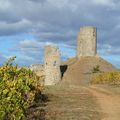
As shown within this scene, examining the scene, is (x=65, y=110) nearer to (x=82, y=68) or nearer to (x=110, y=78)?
(x=110, y=78)

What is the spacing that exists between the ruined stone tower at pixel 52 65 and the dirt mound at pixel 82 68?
4.28ft

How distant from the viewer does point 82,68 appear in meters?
67.0

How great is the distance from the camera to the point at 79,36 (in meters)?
70.9

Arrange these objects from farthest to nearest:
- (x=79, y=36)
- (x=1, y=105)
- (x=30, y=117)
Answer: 1. (x=79, y=36)
2. (x=30, y=117)
3. (x=1, y=105)

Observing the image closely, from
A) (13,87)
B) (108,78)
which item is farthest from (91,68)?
(13,87)

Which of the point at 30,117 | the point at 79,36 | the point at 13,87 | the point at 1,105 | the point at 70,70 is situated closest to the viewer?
the point at 1,105

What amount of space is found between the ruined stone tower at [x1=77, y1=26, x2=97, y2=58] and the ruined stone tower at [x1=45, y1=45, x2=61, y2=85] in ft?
31.6

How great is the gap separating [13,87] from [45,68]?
48.6 m

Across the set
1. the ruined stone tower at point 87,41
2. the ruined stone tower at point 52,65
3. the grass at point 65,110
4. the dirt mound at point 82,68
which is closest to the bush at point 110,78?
the dirt mound at point 82,68

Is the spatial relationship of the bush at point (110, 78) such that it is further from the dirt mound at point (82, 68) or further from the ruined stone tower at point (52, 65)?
the ruined stone tower at point (52, 65)

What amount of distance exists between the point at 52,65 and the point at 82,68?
6674mm

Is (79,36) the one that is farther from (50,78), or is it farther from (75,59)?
(50,78)

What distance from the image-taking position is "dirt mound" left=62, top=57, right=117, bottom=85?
62.9 meters

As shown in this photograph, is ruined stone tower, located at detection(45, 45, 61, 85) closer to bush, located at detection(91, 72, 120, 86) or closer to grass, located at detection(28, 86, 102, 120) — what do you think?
bush, located at detection(91, 72, 120, 86)
